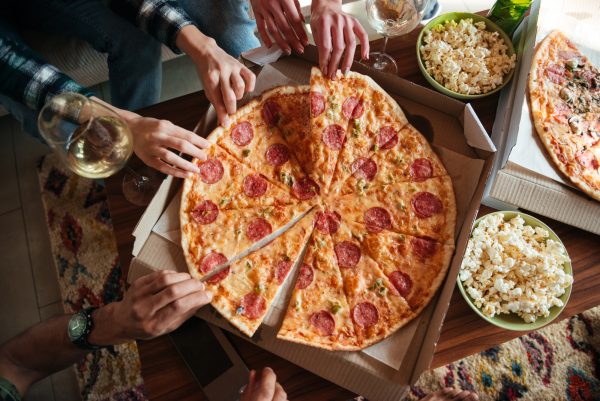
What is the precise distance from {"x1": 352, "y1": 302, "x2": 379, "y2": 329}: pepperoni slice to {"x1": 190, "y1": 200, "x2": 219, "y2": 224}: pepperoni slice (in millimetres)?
816

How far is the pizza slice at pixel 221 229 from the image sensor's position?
2098 millimetres

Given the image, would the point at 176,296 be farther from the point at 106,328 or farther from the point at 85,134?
the point at 85,134

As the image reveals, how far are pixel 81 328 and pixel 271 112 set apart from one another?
137cm

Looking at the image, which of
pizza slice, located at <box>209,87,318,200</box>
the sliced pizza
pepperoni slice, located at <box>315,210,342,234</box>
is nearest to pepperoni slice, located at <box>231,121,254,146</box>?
pizza slice, located at <box>209,87,318,200</box>

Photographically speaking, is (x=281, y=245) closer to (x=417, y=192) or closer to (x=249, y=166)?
(x=249, y=166)

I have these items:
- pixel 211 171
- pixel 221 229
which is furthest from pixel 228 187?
pixel 221 229

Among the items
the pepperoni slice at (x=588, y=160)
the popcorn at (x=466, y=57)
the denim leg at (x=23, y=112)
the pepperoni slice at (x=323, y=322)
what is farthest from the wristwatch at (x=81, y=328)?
the pepperoni slice at (x=588, y=160)

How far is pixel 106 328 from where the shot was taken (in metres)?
1.86

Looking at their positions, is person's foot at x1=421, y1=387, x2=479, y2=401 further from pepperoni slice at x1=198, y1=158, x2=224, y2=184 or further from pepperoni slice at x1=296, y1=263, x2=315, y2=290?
pepperoni slice at x1=198, y1=158, x2=224, y2=184

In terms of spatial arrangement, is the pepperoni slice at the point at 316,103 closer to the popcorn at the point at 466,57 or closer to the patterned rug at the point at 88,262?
the popcorn at the point at 466,57

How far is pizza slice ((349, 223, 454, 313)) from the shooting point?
206 cm

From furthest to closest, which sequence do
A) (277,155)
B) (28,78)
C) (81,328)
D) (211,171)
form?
(277,155)
(211,171)
(28,78)
(81,328)

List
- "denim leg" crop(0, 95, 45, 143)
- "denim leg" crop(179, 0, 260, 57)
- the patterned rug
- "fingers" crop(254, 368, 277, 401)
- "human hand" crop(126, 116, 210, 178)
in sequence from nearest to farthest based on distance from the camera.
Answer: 1. "fingers" crop(254, 368, 277, 401)
2. "human hand" crop(126, 116, 210, 178)
3. "denim leg" crop(0, 95, 45, 143)
4. "denim leg" crop(179, 0, 260, 57)
5. the patterned rug

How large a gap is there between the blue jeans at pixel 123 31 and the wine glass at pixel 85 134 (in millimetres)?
995
